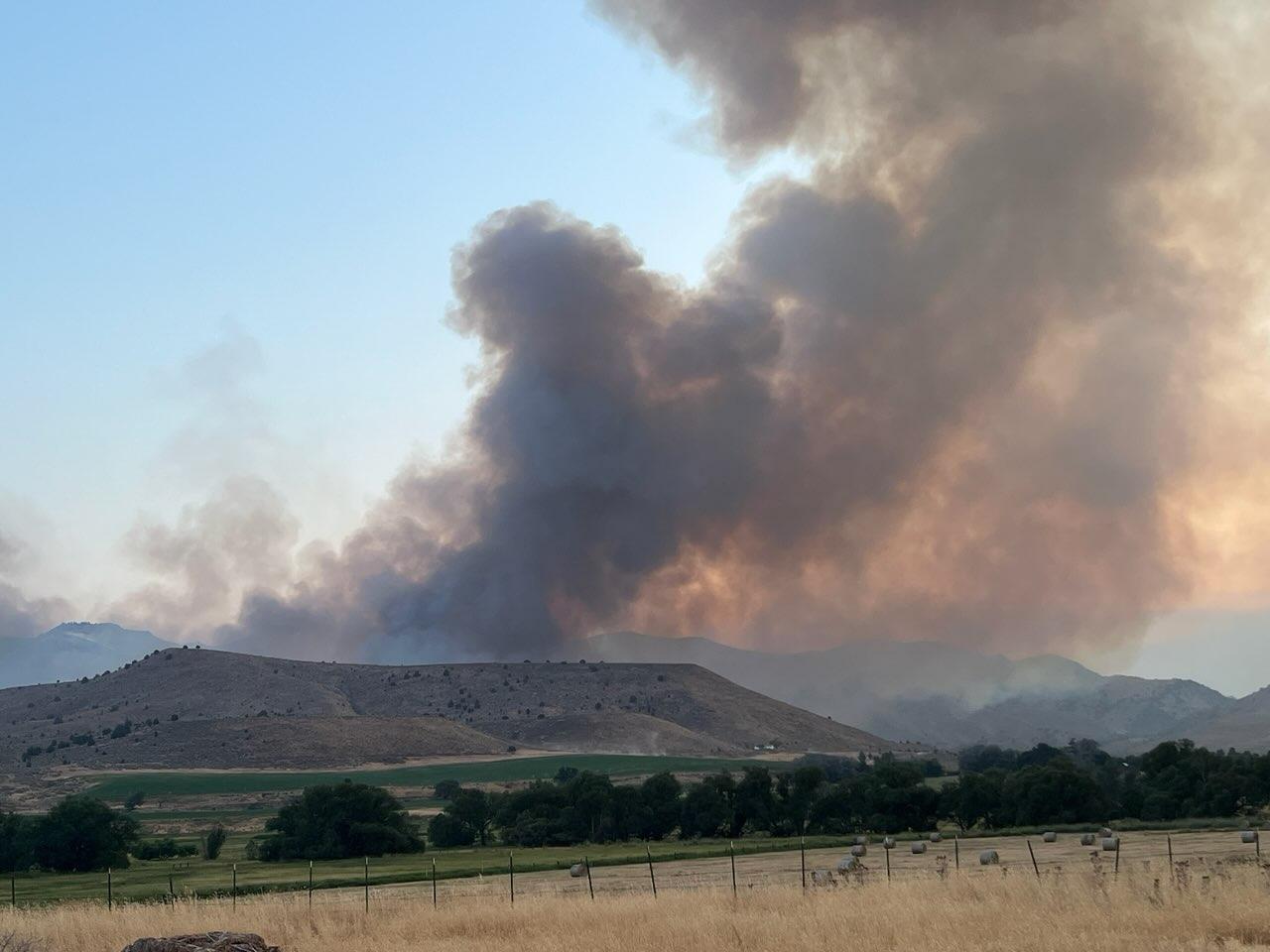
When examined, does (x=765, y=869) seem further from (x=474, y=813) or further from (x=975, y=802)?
(x=474, y=813)

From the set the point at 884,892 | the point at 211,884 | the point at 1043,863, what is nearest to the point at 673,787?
the point at 211,884

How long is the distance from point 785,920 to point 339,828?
75954 mm

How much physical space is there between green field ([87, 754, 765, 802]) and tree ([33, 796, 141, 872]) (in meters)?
68.9

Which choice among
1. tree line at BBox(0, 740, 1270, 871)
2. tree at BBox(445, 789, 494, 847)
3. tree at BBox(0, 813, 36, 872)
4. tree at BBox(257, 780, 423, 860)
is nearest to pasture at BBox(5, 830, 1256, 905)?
tree at BBox(257, 780, 423, 860)

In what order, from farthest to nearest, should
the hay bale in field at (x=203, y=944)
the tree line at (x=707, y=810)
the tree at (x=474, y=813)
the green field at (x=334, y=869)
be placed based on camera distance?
the tree at (x=474, y=813), the tree line at (x=707, y=810), the green field at (x=334, y=869), the hay bale in field at (x=203, y=944)

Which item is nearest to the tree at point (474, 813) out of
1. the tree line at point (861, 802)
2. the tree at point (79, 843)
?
the tree line at point (861, 802)

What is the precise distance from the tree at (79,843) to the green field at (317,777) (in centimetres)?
6893

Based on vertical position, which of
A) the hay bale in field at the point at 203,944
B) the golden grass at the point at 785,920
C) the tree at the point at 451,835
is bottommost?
the tree at the point at 451,835

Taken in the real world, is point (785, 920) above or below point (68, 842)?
A: above

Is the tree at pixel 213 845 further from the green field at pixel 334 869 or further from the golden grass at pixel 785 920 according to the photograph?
the golden grass at pixel 785 920

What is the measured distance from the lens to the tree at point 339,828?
Result: 321ft

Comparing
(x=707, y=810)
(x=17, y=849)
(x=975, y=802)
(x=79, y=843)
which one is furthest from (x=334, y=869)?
(x=975, y=802)

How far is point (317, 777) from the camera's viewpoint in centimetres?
18038

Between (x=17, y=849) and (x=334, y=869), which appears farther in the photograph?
(x=17, y=849)
